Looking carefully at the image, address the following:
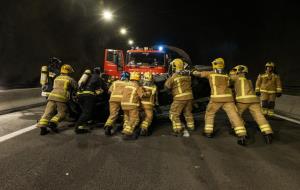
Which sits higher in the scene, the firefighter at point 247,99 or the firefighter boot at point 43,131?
the firefighter at point 247,99

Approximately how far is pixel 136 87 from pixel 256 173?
3862 millimetres

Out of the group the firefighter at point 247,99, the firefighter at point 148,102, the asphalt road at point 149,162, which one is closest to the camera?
the asphalt road at point 149,162

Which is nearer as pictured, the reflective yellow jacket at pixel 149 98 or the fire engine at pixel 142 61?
the reflective yellow jacket at pixel 149 98

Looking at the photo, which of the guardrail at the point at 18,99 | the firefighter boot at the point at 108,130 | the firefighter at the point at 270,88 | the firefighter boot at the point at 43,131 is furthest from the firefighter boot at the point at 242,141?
the guardrail at the point at 18,99

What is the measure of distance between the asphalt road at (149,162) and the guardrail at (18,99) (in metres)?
3.63

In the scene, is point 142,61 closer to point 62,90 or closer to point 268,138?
point 62,90

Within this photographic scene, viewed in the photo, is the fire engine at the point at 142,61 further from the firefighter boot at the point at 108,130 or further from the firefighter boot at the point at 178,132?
the firefighter boot at the point at 108,130

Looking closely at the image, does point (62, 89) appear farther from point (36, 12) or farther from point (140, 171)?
point (36, 12)

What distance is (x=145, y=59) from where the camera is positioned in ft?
49.7

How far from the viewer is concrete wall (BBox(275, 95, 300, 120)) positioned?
A: 11.8 m

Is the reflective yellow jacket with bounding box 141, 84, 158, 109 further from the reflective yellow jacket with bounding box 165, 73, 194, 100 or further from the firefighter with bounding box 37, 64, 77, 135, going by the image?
Answer: the firefighter with bounding box 37, 64, 77, 135

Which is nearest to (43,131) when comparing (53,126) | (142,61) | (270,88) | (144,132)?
(53,126)

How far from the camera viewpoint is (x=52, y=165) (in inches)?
225

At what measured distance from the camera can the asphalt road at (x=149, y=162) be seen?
4.91 metres
